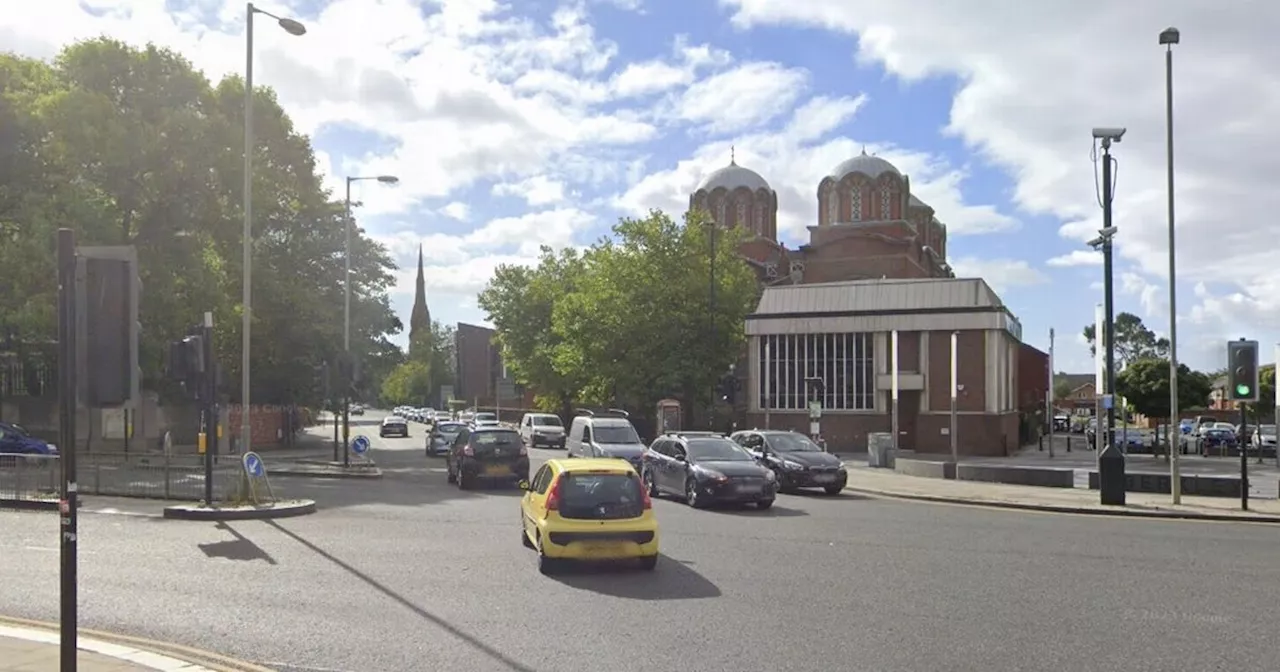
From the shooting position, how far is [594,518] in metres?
12.7

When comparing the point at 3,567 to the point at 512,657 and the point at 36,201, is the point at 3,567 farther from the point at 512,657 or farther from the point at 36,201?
the point at 36,201

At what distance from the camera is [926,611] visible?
1015cm

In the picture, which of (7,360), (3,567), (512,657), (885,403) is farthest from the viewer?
(885,403)

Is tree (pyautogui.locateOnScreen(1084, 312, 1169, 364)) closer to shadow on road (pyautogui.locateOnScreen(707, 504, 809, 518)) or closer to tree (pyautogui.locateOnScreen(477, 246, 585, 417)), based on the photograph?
tree (pyautogui.locateOnScreen(477, 246, 585, 417))

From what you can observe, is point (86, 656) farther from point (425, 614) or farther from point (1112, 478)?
point (1112, 478)

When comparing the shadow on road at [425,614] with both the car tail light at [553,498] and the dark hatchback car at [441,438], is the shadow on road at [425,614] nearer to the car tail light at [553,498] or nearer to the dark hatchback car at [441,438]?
the car tail light at [553,498]

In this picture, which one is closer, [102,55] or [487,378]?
[102,55]

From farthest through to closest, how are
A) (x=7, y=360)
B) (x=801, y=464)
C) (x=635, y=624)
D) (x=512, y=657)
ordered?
(x=7, y=360) → (x=801, y=464) → (x=635, y=624) → (x=512, y=657)

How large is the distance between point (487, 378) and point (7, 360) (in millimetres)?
76116

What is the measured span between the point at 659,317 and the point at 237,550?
3731cm

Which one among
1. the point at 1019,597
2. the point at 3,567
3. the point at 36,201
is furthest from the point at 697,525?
the point at 36,201

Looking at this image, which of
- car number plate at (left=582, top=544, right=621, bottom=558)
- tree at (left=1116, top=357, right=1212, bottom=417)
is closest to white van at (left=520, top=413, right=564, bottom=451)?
tree at (left=1116, top=357, right=1212, bottom=417)

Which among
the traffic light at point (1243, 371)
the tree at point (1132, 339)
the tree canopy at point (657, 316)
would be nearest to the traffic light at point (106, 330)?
the traffic light at point (1243, 371)

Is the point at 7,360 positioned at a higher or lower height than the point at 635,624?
higher
